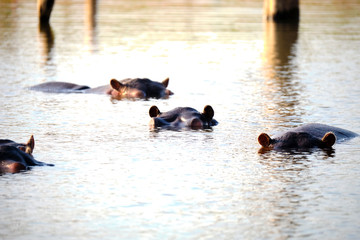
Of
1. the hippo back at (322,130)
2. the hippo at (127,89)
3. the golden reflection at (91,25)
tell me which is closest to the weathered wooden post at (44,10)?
the golden reflection at (91,25)

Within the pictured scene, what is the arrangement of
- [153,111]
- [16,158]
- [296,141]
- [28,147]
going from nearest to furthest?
[16,158], [28,147], [296,141], [153,111]

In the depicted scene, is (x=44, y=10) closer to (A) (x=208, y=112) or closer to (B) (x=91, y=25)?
(B) (x=91, y=25)

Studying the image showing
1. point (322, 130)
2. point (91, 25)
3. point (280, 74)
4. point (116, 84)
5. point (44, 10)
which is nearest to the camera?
point (322, 130)

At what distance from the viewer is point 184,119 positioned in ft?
34.0

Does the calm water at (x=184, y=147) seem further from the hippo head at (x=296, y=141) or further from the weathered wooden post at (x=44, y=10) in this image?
the weathered wooden post at (x=44, y=10)

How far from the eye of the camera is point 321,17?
34.2 meters

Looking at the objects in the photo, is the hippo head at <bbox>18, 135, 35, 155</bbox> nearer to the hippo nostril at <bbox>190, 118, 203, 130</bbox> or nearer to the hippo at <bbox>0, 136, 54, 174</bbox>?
the hippo at <bbox>0, 136, 54, 174</bbox>

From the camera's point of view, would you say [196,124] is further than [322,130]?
Yes

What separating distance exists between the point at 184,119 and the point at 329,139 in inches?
84.9

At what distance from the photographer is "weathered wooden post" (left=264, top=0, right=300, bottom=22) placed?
30.5 metres

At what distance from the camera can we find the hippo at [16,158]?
763 cm

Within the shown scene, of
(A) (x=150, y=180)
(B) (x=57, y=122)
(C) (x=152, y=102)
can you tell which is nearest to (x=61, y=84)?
(C) (x=152, y=102)

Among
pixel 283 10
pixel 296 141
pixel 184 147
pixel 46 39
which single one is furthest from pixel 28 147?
pixel 283 10

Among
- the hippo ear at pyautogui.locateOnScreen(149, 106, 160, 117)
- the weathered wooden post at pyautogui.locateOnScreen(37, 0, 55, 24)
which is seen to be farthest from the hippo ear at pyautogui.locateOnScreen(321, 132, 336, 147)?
the weathered wooden post at pyautogui.locateOnScreen(37, 0, 55, 24)
